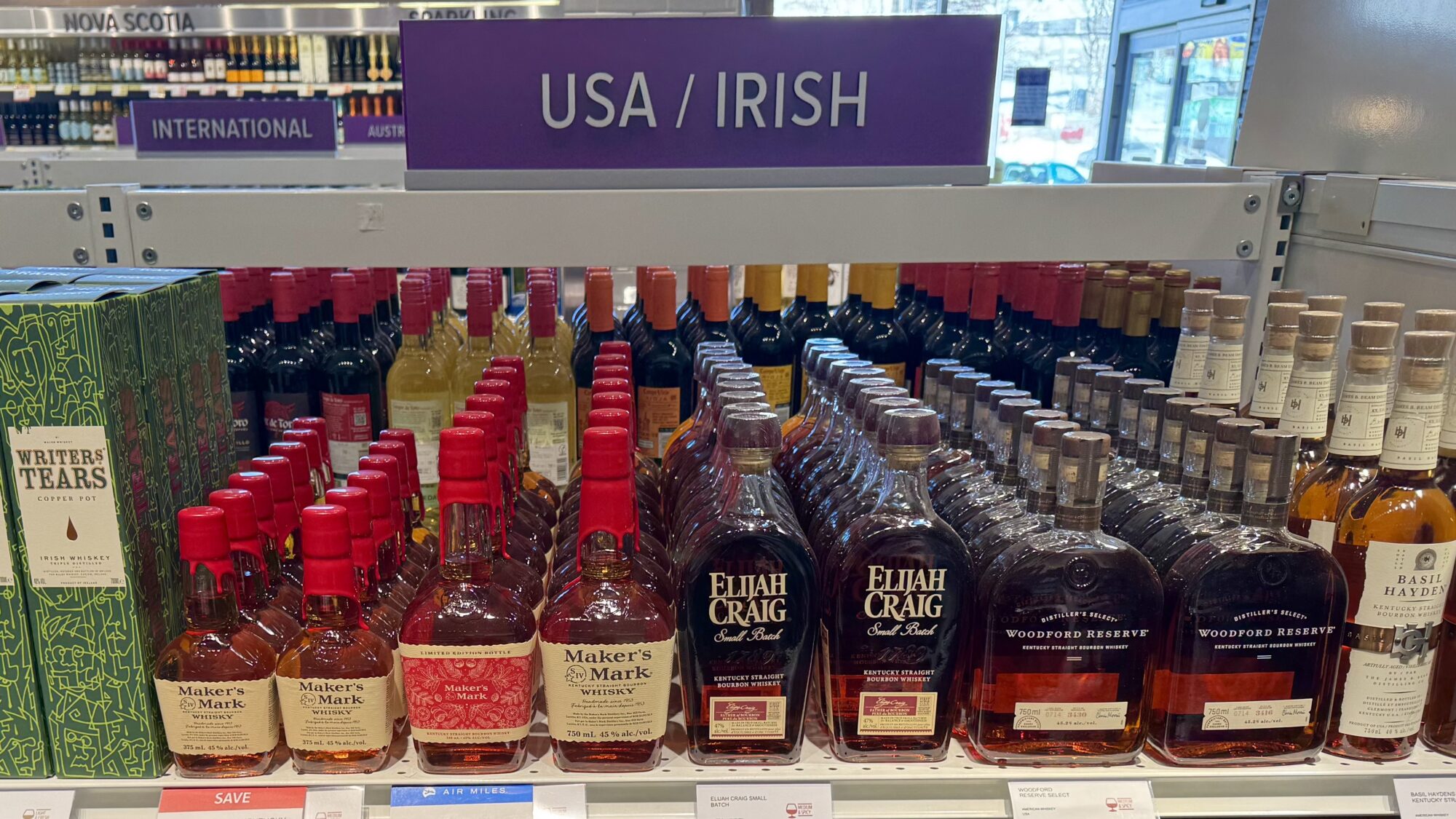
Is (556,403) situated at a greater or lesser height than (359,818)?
greater

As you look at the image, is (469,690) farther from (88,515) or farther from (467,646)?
(88,515)

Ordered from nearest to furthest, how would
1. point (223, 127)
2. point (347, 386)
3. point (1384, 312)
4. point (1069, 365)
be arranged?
point (1384, 312)
point (1069, 365)
point (347, 386)
point (223, 127)

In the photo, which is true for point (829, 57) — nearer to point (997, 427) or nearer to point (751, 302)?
point (997, 427)

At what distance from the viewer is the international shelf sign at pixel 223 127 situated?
4.08 metres

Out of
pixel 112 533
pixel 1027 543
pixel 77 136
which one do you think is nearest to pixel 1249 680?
pixel 1027 543

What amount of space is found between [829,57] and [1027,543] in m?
0.58

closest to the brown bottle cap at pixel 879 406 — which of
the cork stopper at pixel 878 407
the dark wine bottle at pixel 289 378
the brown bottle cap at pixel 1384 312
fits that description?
the cork stopper at pixel 878 407

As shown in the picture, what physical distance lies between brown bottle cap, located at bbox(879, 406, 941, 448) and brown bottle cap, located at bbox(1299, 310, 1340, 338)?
1.18ft

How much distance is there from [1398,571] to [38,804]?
134 centimetres

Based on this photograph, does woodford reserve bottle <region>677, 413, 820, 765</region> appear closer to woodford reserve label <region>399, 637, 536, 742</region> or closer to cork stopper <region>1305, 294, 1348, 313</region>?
woodford reserve label <region>399, 637, 536, 742</region>

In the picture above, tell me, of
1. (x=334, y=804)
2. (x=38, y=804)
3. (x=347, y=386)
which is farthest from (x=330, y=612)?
(x=347, y=386)

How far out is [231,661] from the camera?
3.06 feet

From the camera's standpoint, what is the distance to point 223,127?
4.13 metres

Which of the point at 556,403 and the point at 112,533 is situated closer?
the point at 112,533
